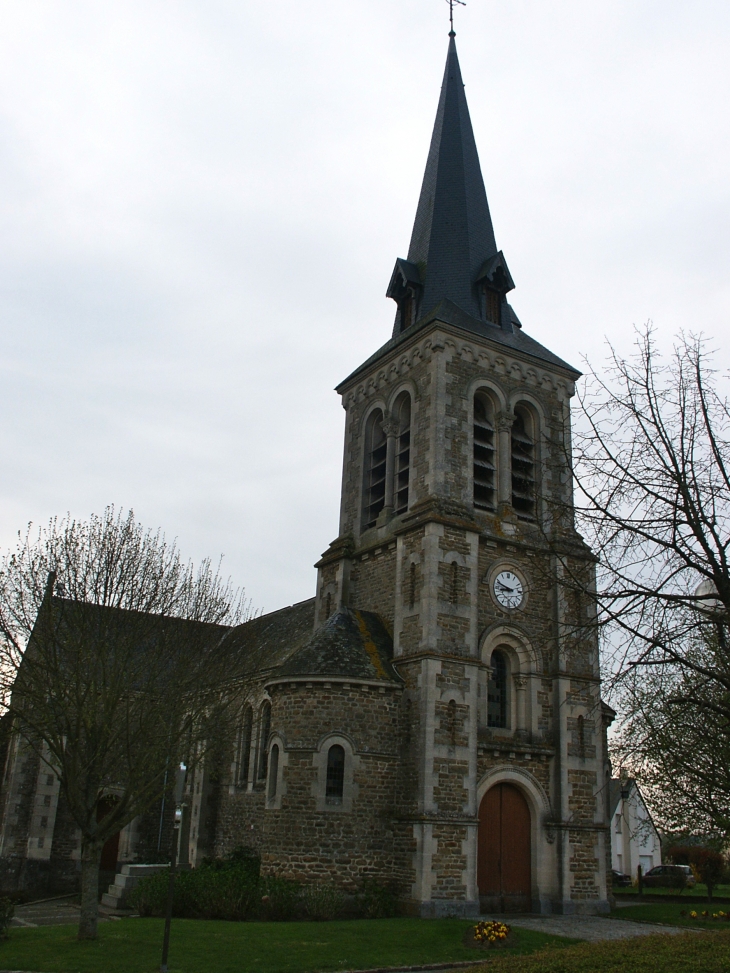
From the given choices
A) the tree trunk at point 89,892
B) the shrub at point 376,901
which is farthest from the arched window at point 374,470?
the tree trunk at point 89,892

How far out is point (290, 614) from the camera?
29922 millimetres

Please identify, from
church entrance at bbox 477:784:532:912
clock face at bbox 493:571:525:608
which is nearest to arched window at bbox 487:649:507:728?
clock face at bbox 493:571:525:608

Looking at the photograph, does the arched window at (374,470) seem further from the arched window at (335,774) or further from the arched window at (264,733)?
the arched window at (335,774)

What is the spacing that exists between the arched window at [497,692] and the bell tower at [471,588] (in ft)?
0.14

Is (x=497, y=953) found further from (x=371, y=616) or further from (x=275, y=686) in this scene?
(x=371, y=616)

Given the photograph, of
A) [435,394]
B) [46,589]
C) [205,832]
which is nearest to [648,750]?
[46,589]

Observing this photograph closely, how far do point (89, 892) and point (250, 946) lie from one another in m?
2.94

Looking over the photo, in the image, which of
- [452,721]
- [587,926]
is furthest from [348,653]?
[587,926]

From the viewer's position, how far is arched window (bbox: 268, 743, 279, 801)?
750 inches

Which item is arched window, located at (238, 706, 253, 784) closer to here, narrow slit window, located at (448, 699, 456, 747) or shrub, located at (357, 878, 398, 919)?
shrub, located at (357, 878, 398, 919)

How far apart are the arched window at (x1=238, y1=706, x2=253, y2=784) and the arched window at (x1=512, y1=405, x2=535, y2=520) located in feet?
34.3

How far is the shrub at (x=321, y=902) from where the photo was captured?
1695 centimetres

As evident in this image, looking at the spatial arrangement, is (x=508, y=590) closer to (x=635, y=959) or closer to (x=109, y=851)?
(x=635, y=959)

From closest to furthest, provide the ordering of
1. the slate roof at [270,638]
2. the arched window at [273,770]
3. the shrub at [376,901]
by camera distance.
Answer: the shrub at [376,901], the arched window at [273,770], the slate roof at [270,638]
